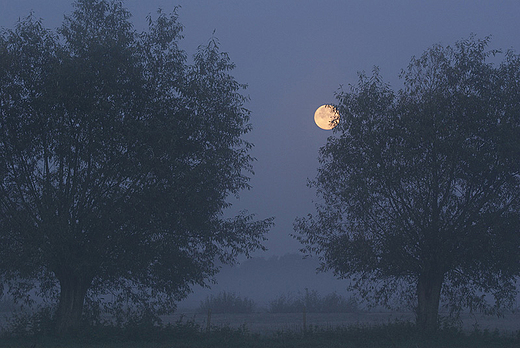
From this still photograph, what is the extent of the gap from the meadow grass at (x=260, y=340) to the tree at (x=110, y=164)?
1254mm

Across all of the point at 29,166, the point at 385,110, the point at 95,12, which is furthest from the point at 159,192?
the point at 385,110

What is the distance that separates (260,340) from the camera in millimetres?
19828

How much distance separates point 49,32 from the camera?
19.3 m

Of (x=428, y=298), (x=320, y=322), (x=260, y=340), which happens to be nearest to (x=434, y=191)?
(x=428, y=298)

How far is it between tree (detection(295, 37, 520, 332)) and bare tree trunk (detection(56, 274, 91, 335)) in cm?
1108

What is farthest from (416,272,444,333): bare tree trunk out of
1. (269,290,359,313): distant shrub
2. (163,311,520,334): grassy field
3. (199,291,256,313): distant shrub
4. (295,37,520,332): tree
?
(199,291,256,313): distant shrub

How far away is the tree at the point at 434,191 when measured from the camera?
66.1ft

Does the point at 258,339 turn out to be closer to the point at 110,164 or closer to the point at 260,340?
the point at 260,340

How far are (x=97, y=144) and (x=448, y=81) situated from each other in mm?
15942

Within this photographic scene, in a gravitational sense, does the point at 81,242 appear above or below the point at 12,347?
above

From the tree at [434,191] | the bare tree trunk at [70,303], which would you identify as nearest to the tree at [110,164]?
the bare tree trunk at [70,303]

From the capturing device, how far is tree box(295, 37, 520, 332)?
66.1 ft

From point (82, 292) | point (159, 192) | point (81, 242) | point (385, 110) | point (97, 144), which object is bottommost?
point (82, 292)

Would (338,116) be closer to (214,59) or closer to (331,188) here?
(331,188)
